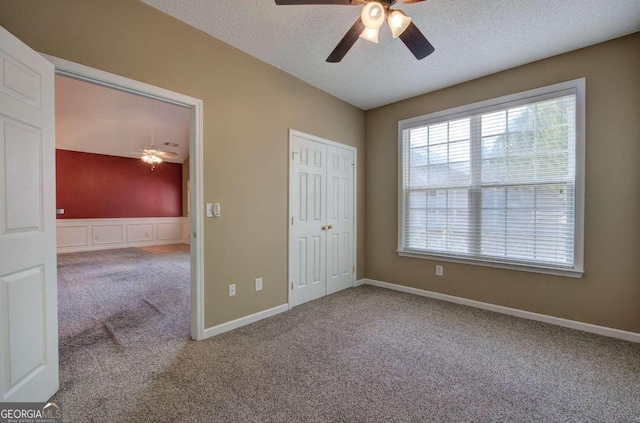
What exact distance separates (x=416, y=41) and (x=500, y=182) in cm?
200

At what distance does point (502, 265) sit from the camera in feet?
10.2

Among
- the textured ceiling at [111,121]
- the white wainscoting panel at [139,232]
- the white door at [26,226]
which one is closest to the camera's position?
the white door at [26,226]

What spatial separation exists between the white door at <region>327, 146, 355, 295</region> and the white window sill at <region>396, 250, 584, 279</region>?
2.60 feet

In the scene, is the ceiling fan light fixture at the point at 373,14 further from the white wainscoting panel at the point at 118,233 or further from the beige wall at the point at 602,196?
the white wainscoting panel at the point at 118,233

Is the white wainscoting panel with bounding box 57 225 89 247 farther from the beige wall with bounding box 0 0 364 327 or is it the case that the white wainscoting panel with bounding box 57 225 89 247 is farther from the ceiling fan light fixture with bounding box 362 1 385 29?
the ceiling fan light fixture with bounding box 362 1 385 29

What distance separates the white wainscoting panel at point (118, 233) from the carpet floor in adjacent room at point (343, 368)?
16.0ft

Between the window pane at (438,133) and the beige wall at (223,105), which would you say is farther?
the window pane at (438,133)

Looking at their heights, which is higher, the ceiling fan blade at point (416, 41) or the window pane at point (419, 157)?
the ceiling fan blade at point (416, 41)

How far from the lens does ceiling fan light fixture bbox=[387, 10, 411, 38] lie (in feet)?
5.57

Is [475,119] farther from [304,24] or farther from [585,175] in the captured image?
[304,24]

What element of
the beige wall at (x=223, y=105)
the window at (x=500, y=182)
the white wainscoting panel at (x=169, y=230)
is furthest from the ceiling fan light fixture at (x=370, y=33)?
the white wainscoting panel at (x=169, y=230)

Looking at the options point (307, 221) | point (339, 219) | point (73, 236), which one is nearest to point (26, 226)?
point (307, 221)

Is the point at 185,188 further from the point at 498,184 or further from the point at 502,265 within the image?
the point at 502,265

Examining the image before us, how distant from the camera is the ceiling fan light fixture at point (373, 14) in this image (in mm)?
1670
